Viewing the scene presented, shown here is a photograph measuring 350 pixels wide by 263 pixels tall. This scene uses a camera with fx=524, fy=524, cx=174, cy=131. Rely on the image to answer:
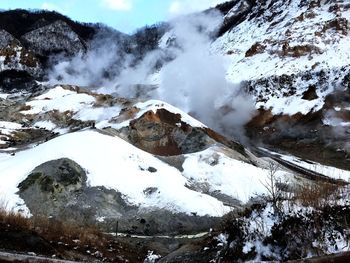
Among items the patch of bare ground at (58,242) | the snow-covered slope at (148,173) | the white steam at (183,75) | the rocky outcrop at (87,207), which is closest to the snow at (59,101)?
the white steam at (183,75)

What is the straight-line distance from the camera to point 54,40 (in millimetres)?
180000

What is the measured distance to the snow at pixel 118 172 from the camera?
29.2 meters

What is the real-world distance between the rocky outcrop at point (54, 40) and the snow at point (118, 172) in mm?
146389

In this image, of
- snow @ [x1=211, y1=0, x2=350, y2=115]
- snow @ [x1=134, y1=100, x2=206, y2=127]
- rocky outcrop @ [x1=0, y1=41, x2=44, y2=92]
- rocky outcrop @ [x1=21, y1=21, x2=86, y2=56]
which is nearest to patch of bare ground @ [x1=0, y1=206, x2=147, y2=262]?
snow @ [x1=134, y1=100, x2=206, y2=127]

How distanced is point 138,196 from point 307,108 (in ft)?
166

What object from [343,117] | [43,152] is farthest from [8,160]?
[343,117]

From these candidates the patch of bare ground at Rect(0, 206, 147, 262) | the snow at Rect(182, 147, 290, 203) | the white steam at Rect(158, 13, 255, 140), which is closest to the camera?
the patch of bare ground at Rect(0, 206, 147, 262)

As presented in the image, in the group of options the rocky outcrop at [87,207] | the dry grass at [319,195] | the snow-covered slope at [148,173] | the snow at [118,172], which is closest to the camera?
the dry grass at [319,195]

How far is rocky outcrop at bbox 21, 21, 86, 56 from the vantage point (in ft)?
577

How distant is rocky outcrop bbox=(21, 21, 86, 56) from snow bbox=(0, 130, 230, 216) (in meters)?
146

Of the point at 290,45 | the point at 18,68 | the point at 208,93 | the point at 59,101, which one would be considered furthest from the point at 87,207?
the point at 18,68

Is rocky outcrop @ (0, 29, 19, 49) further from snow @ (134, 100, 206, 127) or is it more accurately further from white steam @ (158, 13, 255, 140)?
snow @ (134, 100, 206, 127)

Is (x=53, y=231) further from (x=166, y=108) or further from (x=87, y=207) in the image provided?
(x=166, y=108)

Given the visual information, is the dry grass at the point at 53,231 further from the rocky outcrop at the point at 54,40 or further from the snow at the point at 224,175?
the rocky outcrop at the point at 54,40
